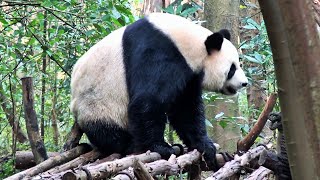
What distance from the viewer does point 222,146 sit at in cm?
482

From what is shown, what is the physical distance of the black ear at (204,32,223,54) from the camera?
12.2 ft

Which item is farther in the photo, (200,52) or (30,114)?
(200,52)

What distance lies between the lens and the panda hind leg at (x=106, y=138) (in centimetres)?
365

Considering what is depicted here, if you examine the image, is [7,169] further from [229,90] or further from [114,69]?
[229,90]

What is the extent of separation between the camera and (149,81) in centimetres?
349

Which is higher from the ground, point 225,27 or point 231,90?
point 225,27

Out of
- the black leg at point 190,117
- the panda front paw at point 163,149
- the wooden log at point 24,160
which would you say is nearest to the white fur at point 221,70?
the black leg at point 190,117

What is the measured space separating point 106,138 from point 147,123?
1.21 feet

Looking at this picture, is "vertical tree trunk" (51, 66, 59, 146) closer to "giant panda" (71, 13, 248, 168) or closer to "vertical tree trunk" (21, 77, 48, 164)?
"giant panda" (71, 13, 248, 168)

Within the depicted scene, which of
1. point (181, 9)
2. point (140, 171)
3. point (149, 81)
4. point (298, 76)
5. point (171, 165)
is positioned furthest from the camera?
point (181, 9)

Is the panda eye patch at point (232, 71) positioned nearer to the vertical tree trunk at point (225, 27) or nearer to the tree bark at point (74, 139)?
the vertical tree trunk at point (225, 27)

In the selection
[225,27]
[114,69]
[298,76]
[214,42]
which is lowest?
[298,76]

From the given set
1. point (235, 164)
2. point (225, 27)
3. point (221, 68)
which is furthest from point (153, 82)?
point (225, 27)

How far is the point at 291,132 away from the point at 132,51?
257cm
